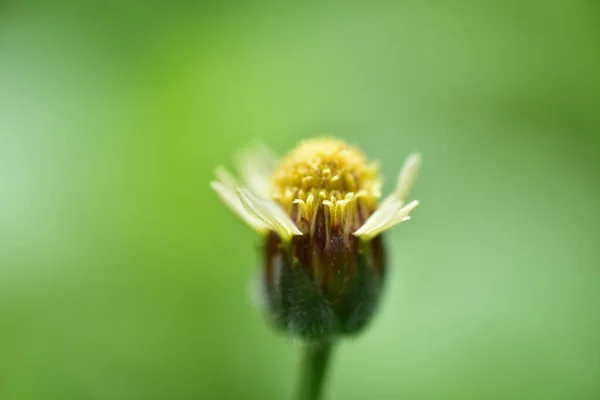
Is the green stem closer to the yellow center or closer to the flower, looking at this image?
the flower

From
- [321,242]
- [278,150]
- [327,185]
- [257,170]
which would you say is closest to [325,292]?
[321,242]

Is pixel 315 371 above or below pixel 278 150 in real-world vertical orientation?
below

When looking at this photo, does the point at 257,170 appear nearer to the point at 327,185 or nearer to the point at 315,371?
the point at 327,185

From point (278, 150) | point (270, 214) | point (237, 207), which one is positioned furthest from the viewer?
point (278, 150)

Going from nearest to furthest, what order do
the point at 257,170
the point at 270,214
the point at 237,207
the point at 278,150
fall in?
the point at 270,214, the point at 237,207, the point at 257,170, the point at 278,150

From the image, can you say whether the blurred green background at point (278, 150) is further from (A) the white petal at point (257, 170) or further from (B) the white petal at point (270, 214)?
(B) the white petal at point (270, 214)

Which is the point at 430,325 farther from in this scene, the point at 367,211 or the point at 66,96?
the point at 66,96
